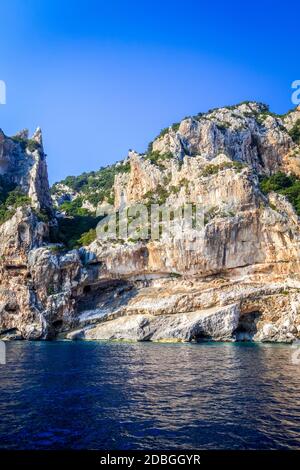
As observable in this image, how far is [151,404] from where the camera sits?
21562 mm

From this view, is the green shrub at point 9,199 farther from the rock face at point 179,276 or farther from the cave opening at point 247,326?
the cave opening at point 247,326

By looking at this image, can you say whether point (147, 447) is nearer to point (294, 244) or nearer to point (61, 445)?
point (61, 445)

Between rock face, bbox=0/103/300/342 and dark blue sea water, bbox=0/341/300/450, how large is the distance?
81.6ft

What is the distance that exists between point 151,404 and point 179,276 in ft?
160

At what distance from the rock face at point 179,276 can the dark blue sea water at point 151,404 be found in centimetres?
2489

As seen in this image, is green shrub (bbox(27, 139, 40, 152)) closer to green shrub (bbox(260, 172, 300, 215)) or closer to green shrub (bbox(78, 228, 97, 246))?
green shrub (bbox(78, 228, 97, 246))

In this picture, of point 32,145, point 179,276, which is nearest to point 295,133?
point 179,276

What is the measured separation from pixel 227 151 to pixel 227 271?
37.3 metres

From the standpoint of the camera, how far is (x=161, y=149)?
100 metres

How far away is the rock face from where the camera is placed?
62.2 meters

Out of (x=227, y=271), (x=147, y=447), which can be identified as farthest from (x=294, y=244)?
(x=147, y=447)

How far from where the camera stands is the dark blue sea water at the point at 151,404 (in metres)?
15.9

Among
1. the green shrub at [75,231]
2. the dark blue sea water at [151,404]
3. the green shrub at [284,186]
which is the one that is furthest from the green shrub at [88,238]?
the dark blue sea water at [151,404]

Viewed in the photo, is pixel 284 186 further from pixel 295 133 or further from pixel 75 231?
pixel 75 231
